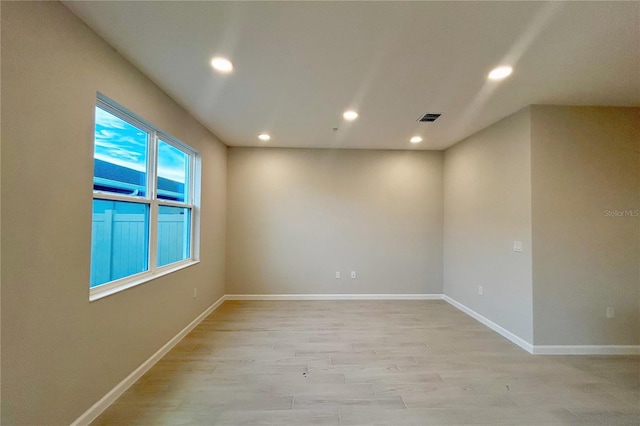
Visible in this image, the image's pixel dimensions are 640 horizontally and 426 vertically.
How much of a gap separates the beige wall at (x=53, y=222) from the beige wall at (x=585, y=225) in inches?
154

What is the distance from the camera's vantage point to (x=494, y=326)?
10.8 feet

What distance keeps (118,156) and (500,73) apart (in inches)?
127

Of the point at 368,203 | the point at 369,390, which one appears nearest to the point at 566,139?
the point at 368,203

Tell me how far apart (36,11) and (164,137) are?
1.43 metres

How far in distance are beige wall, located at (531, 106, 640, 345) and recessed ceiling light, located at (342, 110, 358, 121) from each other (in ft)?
6.21

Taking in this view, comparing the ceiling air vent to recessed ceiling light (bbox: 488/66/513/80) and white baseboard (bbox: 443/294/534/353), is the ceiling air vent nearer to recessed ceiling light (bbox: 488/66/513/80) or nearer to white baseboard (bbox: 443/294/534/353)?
recessed ceiling light (bbox: 488/66/513/80)

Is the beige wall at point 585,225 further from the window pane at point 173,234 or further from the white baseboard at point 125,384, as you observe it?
the window pane at point 173,234

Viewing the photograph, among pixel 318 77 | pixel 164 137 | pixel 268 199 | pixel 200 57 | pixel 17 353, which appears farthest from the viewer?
pixel 268 199

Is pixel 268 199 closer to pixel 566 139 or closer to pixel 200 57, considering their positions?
pixel 200 57

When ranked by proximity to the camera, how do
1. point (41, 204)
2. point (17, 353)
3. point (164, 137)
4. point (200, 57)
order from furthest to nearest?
point (164, 137), point (200, 57), point (41, 204), point (17, 353)

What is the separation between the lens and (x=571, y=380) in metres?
2.26

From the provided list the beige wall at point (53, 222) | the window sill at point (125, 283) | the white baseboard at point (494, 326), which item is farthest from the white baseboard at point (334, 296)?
the beige wall at point (53, 222)

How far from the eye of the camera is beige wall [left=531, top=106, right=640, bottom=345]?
271 centimetres

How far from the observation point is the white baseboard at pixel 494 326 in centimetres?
282
